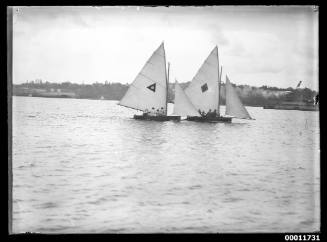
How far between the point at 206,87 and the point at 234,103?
3.40ft

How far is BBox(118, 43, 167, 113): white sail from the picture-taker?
6706mm

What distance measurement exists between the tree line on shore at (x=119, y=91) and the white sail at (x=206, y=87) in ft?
1.59

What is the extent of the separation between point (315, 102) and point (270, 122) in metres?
0.68

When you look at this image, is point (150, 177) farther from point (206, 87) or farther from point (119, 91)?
point (206, 87)

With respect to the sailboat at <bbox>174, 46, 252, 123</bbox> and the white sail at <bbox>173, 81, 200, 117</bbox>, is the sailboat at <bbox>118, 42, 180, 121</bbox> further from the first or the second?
the sailboat at <bbox>174, 46, 252, 123</bbox>

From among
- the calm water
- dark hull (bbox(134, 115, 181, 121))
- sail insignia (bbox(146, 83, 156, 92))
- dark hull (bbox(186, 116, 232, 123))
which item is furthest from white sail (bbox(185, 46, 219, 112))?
the calm water

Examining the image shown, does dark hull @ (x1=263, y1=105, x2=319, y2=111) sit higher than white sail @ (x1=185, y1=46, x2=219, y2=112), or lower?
lower

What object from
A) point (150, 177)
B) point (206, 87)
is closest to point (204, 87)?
point (206, 87)

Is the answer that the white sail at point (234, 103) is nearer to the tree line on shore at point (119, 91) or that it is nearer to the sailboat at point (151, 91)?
the tree line on shore at point (119, 91)

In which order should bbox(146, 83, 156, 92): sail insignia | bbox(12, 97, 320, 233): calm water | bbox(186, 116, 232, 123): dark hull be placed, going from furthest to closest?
1. bbox(146, 83, 156, 92): sail insignia
2. bbox(186, 116, 232, 123): dark hull
3. bbox(12, 97, 320, 233): calm water

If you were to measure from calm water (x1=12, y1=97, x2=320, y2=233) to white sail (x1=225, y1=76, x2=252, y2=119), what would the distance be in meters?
0.15

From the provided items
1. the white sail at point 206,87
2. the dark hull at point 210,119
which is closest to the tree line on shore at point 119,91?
the white sail at point 206,87

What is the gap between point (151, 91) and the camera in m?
8.19
